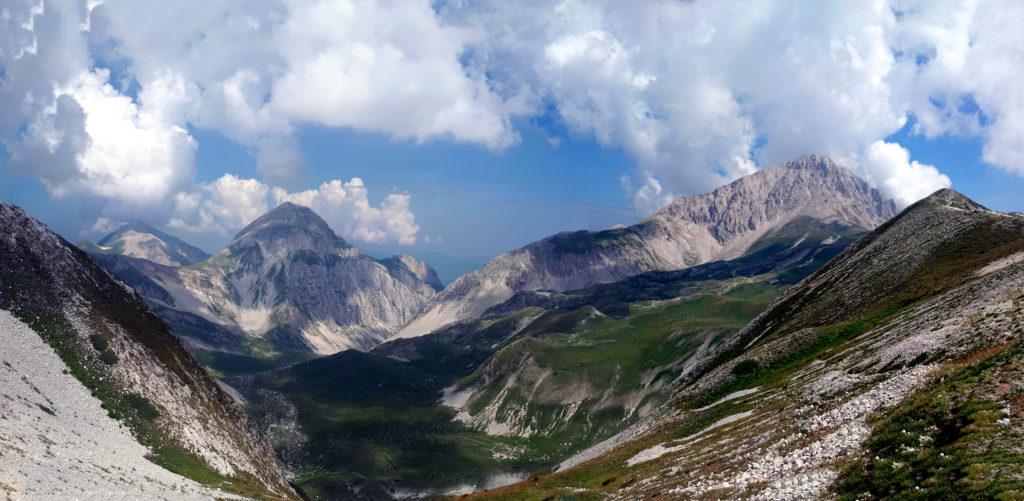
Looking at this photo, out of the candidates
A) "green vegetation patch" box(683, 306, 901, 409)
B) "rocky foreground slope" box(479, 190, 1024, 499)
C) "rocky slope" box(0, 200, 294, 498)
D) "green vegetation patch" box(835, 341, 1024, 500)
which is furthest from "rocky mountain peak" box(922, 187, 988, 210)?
"rocky slope" box(0, 200, 294, 498)

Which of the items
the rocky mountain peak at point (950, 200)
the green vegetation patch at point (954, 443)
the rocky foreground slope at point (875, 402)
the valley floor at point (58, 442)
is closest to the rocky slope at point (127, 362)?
the valley floor at point (58, 442)

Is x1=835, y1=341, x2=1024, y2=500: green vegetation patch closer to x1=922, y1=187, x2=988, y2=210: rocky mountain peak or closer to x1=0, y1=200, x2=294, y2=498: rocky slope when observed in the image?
x1=0, y1=200, x2=294, y2=498: rocky slope

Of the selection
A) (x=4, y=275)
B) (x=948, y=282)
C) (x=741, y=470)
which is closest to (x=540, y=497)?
(x=741, y=470)

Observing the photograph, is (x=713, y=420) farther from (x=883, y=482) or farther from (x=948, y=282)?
(x=883, y=482)

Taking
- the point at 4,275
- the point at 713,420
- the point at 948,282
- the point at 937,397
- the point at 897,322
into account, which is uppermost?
the point at 4,275

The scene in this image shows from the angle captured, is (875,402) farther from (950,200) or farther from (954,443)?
(950,200)

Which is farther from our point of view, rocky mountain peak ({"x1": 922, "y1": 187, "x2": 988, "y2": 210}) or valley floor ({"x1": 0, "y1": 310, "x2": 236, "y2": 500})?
rocky mountain peak ({"x1": 922, "y1": 187, "x2": 988, "y2": 210})
